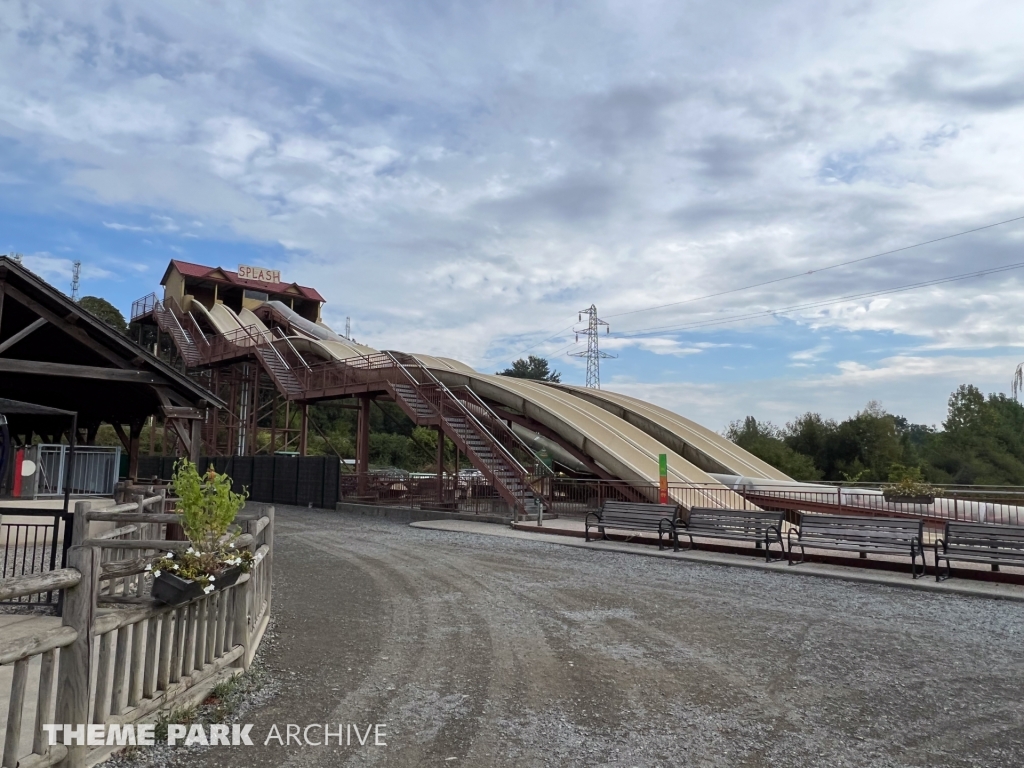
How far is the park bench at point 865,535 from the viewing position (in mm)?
12148

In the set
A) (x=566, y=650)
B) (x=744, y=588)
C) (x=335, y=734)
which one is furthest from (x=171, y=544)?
(x=744, y=588)

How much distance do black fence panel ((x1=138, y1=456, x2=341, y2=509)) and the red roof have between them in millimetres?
18736

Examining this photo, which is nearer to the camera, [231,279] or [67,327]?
[67,327]

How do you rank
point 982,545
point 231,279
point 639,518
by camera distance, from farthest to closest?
point 231,279
point 639,518
point 982,545

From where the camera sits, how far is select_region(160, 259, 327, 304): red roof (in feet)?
152

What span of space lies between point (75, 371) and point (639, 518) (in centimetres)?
1176

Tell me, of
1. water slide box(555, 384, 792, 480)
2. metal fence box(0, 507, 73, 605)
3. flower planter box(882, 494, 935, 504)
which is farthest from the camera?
water slide box(555, 384, 792, 480)

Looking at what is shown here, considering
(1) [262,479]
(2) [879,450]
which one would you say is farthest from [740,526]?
(2) [879,450]

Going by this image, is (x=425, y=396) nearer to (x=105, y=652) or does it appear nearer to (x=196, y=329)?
(x=196, y=329)

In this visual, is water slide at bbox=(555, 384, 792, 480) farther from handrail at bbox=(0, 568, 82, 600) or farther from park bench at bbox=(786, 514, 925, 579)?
handrail at bbox=(0, 568, 82, 600)

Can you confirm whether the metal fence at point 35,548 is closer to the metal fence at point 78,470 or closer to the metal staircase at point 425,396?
the metal fence at point 78,470

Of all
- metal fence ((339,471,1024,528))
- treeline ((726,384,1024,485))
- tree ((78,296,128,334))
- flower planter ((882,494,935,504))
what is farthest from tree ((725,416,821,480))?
tree ((78,296,128,334))

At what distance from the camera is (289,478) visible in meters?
28.4

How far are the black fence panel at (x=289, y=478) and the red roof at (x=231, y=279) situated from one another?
1874 centimetres
